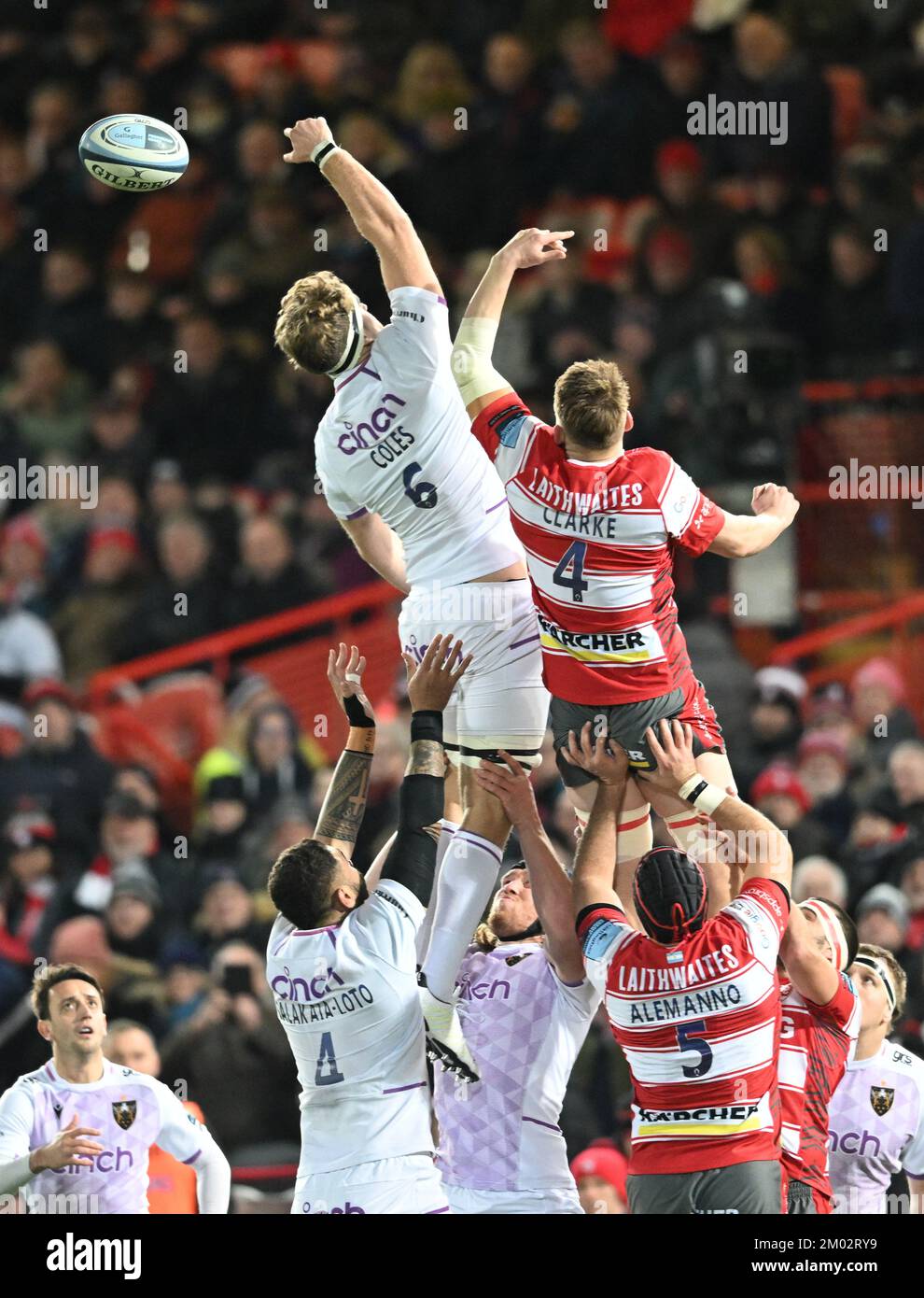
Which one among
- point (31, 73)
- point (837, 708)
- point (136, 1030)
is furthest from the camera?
point (31, 73)

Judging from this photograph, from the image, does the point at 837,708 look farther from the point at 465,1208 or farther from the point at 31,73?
the point at 31,73

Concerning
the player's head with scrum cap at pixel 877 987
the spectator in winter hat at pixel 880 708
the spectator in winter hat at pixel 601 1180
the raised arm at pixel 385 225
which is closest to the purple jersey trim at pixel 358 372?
the raised arm at pixel 385 225

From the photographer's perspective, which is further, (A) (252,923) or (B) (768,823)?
(A) (252,923)

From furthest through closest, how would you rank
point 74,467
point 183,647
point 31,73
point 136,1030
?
1. point 31,73
2. point 74,467
3. point 183,647
4. point 136,1030

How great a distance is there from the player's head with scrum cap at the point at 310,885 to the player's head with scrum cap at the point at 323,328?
1.58m

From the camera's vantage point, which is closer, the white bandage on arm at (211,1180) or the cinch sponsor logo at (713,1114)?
the cinch sponsor logo at (713,1114)

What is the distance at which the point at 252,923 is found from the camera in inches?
429

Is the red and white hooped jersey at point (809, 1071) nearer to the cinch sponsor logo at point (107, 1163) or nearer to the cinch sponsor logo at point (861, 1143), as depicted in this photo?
the cinch sponsor logo at point (861, 1143)

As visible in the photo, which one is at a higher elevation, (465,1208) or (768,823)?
(768,823)

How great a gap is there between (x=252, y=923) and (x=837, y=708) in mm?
3318

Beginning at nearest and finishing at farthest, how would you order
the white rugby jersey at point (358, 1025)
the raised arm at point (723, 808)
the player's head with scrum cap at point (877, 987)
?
the white rugby jersey at point (358, 1025) → the raised arm at point (723, 808) → the player's head with scrum cap at point (877, 987)

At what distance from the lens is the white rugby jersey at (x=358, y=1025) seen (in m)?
6.44

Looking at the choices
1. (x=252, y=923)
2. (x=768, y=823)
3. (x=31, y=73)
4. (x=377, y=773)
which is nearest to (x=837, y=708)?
(x=377, y=773)
